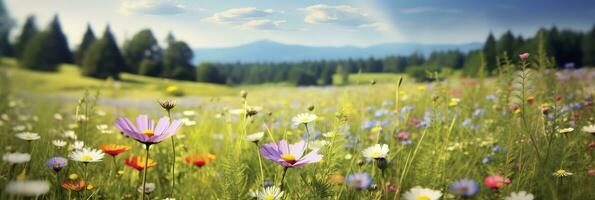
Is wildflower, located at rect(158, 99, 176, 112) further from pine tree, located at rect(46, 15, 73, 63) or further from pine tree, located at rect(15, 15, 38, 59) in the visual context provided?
pine tree, located at rect(46, 15, 73, 63)

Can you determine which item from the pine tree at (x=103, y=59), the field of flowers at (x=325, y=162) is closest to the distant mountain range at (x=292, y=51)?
the field of flowers at (x=325, y=162)

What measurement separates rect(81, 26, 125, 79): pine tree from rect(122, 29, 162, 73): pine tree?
376 mm

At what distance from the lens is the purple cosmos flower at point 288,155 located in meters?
1.00

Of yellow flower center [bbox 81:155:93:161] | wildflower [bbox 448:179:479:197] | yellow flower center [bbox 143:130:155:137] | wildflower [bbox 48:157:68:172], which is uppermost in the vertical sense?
yellow flower center [bbox 143:130:155:137]

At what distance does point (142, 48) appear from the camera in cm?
1010

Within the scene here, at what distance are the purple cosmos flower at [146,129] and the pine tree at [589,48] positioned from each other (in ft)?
34.7

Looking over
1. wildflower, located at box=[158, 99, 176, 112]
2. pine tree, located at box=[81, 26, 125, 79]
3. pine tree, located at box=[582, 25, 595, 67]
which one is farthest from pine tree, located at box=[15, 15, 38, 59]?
pine tree, located at box=[582, 25, 595, 67]

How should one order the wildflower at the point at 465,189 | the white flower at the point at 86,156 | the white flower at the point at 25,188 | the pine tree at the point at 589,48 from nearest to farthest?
1. the white flower at the point at 25,188
2. the wildflower at the point at 465,189
3. the white flower at the point at 86,156
4. the pine tree at the point at 589,48

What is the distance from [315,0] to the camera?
1.86 m

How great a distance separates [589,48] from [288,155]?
11291mm

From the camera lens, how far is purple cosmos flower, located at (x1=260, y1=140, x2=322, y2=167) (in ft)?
3.28

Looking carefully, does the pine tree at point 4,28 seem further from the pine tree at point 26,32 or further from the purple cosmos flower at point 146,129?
the purple cosmos flower at point 146,129

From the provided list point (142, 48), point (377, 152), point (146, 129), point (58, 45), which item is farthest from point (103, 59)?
point (377, 152)

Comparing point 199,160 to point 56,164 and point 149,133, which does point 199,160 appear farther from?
point 149,133
